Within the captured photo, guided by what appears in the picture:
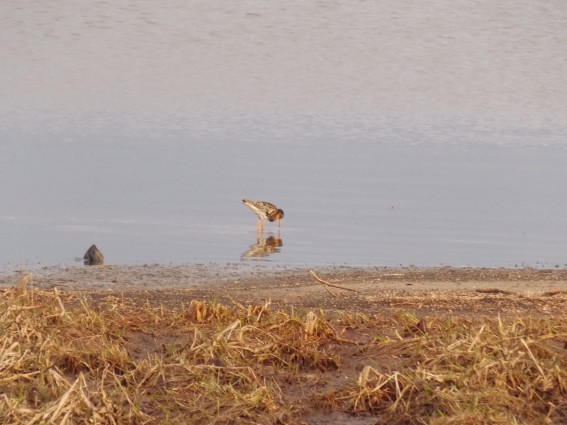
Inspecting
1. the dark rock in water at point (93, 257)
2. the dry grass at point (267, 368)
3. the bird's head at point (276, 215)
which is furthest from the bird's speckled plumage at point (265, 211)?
the dry grass at point (267, 368)

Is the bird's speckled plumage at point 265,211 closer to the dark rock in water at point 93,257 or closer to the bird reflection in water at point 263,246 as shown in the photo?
the bird reflection in water at point 263,246

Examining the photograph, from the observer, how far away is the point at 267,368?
632cm

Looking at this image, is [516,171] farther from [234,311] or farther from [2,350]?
[2,350]

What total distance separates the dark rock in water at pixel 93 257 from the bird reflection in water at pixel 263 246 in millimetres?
1559

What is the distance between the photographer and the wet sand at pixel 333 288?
892 centimetres

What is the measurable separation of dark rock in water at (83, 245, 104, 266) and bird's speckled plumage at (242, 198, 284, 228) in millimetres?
2577

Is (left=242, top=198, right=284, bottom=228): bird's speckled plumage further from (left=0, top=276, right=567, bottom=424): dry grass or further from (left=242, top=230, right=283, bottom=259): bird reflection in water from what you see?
(left=0, top=276, right=567, bottom=424): dry grass

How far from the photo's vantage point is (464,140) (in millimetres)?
21938

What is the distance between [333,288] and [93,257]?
3.65 metres

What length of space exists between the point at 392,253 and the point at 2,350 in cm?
844

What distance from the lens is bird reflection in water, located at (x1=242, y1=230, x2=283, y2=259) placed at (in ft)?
45.9

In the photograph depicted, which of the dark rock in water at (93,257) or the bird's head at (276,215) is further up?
the bird's head at (276,215)

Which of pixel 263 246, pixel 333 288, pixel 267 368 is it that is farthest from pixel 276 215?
pixel 267 368

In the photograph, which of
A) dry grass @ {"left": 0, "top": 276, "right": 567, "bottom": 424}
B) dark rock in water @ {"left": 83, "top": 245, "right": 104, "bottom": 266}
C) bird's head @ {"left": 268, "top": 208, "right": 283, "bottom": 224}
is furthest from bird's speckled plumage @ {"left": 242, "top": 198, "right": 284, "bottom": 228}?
dry grass @ {"left": 0, "top": 276, "right": 567, "bottom": 424}
